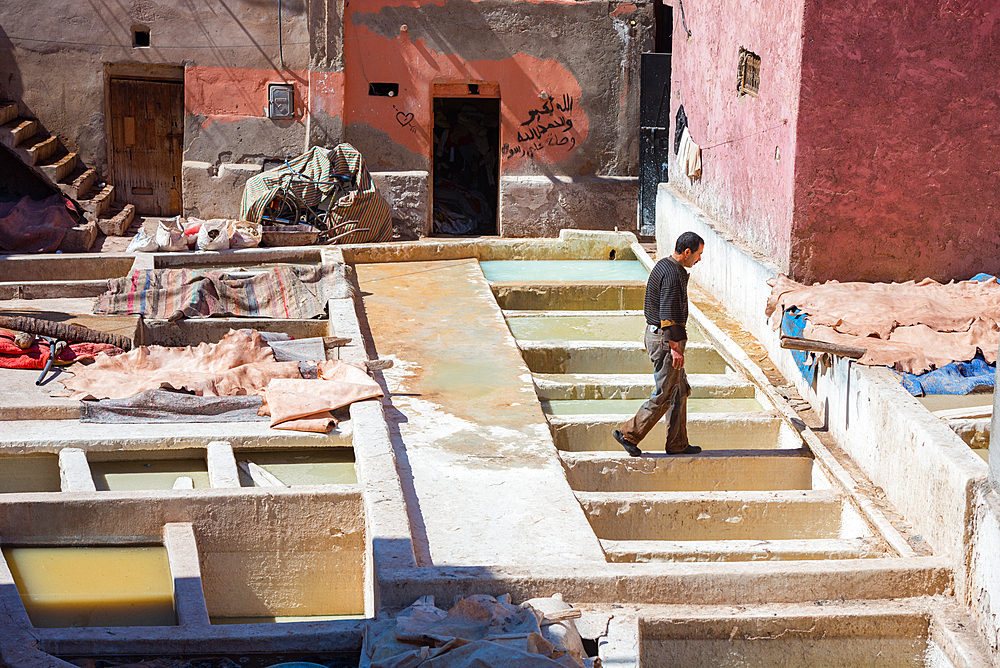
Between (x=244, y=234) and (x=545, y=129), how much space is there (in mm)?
4970

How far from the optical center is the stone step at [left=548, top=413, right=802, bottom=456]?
340 inches

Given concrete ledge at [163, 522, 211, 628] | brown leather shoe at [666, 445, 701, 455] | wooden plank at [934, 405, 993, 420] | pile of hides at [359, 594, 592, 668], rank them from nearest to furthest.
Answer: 1. pile of hides at [359, 594, 592, 668]
2. concrete ledge at [163, 522, 211, 628]
3. wooden plank at [934, 405, 993, 420]
4. brown leather shoe at [666, 445, 701, 455]

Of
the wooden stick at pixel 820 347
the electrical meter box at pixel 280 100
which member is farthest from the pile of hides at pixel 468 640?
the electrical meter box at pixel 280 100

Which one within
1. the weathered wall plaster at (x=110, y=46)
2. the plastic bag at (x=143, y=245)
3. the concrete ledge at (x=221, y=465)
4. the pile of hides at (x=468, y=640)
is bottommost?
the pile of hides at (x=468, y=640)

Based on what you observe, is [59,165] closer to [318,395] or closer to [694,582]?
[318,395]

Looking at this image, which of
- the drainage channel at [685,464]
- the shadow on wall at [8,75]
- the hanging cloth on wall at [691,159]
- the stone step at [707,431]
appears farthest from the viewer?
the shadow on wall at [8,75]

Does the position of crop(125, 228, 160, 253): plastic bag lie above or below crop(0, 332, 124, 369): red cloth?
above

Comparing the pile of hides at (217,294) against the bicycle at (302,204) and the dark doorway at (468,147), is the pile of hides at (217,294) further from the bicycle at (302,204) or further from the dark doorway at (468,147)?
the dark doorway at (468,147)

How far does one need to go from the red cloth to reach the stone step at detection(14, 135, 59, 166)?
5996mm

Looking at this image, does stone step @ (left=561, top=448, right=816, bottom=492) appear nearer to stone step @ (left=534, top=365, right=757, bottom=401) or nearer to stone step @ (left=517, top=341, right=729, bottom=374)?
stone step @ (left=534, top=365, right=757, bottom=401)

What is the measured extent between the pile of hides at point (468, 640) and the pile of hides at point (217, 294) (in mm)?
6387

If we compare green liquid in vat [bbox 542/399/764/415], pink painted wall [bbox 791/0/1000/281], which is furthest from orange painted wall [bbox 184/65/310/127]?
pink painted wall [bbox 791/0/1000/281]

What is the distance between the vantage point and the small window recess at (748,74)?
11.2m

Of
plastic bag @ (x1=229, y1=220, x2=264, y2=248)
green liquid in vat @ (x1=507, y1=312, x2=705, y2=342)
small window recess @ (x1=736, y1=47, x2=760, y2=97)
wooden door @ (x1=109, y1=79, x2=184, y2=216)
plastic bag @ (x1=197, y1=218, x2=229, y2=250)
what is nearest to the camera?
small window recess @ (x1=736, y1=47, x2=760, y2=97)
